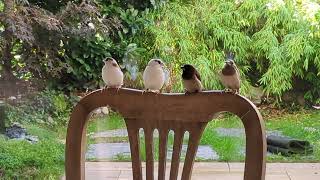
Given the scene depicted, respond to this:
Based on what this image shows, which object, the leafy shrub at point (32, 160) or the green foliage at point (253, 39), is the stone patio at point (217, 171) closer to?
the leafy shrub at point (32, 160)

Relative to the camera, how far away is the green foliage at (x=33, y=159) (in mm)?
1830

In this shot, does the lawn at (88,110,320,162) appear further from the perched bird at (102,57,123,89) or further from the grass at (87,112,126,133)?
the perched bird at (102,57,123,89)

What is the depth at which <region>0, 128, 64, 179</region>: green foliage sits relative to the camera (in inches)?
72.1

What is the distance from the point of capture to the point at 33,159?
1.86 meters

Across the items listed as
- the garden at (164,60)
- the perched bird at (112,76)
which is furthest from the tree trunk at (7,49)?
the perched bird at (112,76)

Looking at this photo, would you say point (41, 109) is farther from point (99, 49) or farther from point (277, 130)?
point (277, 130)

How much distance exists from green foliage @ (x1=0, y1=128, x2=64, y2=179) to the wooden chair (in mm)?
936

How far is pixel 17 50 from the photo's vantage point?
1871 mm

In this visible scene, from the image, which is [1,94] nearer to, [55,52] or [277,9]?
[55,52]

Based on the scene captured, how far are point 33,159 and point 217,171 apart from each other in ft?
2.16

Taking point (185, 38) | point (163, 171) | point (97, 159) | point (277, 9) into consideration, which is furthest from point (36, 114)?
point (163, 171)

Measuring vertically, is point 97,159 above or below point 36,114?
below

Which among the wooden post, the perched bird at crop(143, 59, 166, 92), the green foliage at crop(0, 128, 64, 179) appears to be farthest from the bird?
the wooden post

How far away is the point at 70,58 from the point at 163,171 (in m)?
1.18
